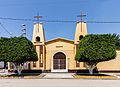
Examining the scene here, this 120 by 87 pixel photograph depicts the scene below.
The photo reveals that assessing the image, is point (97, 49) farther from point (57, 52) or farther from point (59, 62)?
point (59, 62)

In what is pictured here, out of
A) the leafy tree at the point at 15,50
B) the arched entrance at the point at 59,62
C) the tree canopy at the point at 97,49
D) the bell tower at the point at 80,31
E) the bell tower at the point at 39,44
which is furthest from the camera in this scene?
the arched entrance at the point at 59,62

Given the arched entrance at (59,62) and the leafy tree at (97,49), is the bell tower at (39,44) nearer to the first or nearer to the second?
the arched entrance at (59,62)

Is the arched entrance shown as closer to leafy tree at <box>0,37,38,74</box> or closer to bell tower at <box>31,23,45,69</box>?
bell tower at <box>31,23,45,69</box>

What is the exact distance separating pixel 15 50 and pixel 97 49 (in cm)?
985

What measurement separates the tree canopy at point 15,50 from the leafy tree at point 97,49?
6563 millimetres

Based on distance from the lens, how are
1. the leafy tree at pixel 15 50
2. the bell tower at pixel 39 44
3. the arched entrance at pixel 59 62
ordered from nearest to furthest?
1. the leafy tree at pixel 15 50
2. the bell tower at pixel 39 44
3. the arched entrance at pixel 59 62

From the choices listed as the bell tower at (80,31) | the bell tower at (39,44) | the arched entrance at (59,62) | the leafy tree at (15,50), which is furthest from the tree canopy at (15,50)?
the bell tower at (80,31)

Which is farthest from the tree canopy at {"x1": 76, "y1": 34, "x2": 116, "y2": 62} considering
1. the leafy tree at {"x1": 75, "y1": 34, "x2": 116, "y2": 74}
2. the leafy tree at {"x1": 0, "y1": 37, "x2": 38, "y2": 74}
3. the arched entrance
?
the arched entrance

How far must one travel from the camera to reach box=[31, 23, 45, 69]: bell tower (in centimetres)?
4406

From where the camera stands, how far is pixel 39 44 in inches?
1746

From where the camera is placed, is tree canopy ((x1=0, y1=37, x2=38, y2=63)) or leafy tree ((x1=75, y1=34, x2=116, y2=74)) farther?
leafy tree ((x1=75, y1=34, x2=116, y2=74))

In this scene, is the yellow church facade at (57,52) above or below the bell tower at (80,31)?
below

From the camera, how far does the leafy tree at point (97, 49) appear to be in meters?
33.7

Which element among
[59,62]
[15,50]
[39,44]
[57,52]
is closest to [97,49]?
[15,50]
